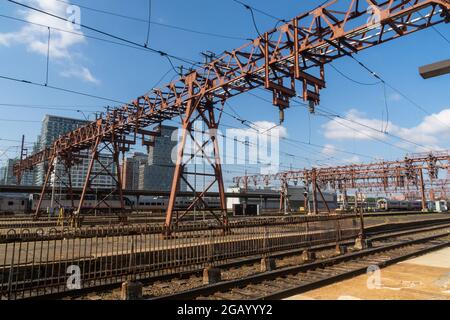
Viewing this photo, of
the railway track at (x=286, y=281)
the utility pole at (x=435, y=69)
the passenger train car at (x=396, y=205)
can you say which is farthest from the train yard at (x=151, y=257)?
the passenger train car at (x=396, y=205)

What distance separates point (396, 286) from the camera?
27.6ft

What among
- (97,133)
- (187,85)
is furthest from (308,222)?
(97,133)

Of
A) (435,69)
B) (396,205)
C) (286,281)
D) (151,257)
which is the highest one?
(435,69)

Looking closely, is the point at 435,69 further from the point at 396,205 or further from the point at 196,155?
the point at 396,205

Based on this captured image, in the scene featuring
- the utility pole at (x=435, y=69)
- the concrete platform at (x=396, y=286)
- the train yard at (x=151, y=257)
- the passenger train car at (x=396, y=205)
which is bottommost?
the concrete platform at (x=396, y=286)

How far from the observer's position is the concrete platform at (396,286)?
7441mm

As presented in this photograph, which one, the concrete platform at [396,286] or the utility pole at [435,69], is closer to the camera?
the utility pole at [435,69]

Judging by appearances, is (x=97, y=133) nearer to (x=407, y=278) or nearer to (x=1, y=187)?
(x=407, y=278)

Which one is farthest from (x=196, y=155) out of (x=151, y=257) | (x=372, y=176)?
(x=372, y=176)

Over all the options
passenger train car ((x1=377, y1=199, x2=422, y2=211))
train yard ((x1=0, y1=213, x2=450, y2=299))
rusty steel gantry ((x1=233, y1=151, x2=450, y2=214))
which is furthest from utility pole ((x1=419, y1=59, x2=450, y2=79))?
passenger train car ((x1=377, y1=199, x2=422, y2=211))

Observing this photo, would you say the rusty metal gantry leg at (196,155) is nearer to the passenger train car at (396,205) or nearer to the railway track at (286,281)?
the railway track at (286,281)

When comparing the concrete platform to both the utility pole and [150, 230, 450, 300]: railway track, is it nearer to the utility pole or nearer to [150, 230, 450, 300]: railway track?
[150, 230, 450, 300]: railway track

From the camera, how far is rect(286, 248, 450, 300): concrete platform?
7441mm
